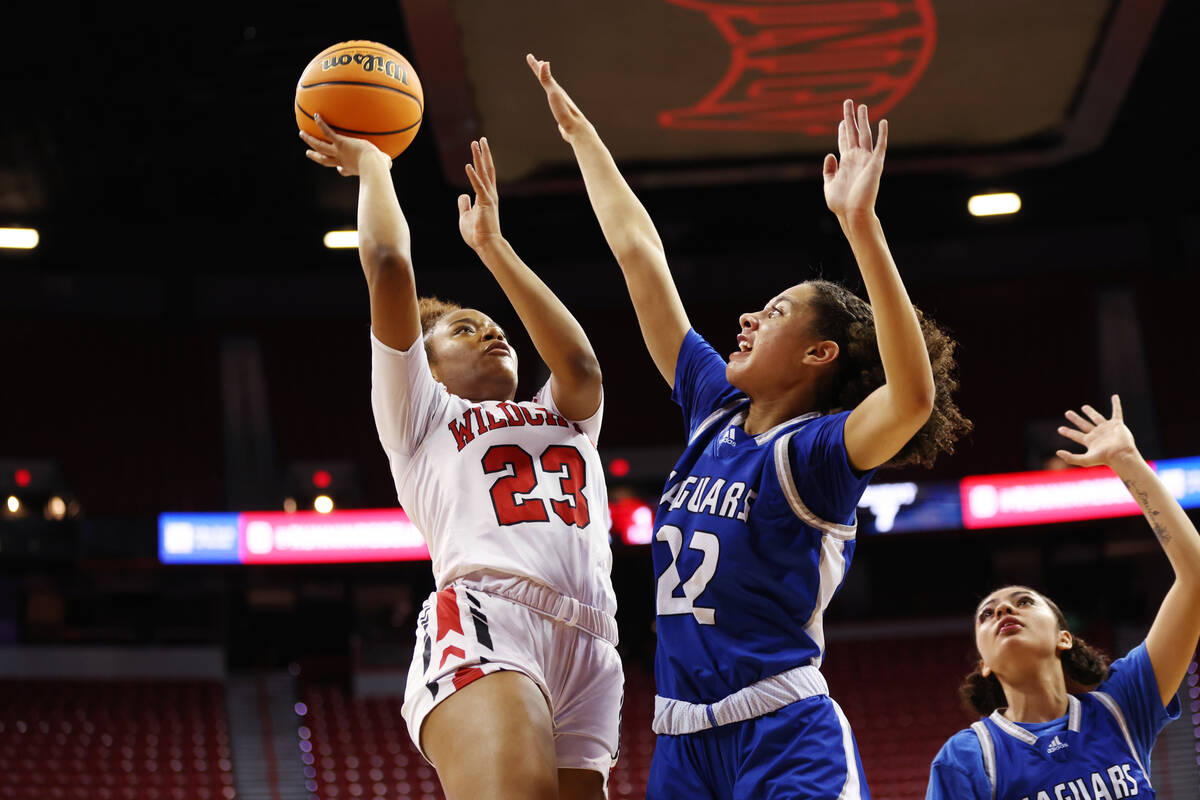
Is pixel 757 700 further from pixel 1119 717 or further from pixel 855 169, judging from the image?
pixel 1119 717

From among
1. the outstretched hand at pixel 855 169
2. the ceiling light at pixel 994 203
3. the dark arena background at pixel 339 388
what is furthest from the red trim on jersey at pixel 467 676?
the ceiling light at pixel 994 203

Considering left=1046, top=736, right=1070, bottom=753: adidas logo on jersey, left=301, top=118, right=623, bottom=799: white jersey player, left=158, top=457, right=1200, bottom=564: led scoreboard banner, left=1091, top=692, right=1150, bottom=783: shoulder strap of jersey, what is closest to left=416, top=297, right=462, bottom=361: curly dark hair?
left=301, top=118, right=623, bottom=799: white jersey player

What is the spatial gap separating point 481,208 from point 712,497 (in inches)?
47.5

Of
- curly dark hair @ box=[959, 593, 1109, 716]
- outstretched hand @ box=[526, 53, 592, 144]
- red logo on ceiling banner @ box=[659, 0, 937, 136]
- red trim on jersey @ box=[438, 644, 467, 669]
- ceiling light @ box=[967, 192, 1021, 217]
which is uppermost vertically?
ceiling light @ box=[967, 192, 1021, 217]

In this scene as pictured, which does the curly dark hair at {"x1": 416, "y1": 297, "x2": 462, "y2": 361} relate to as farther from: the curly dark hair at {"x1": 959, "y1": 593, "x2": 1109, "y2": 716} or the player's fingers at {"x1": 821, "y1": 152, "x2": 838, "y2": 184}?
the curly dark hair at {"x1": 959, "y1": 593, "x2": 1109, "y2": 716}

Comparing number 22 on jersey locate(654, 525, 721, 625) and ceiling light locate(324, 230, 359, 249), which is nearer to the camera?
number 22 on jersey locate(654, 525, 721, 625)

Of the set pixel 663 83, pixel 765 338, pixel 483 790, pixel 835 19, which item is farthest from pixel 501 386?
pixel 663 83

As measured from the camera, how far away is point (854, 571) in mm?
17266

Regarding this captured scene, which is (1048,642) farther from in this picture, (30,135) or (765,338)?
(30,135)

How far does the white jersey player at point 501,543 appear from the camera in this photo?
267 cm

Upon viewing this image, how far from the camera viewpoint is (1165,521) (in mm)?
3453

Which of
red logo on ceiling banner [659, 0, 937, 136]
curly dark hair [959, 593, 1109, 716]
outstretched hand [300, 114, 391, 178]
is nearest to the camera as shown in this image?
outstretched hand [300, 114, 391, 178]

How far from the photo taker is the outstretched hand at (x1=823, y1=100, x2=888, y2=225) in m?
2.42

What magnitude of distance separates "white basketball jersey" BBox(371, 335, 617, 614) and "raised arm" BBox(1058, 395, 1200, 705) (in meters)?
1.43
